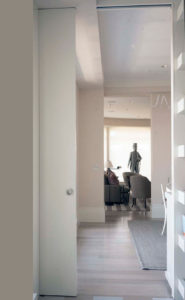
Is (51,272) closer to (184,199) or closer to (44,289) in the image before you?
(44,289)

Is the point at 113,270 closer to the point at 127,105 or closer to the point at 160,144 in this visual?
the point at 160,144

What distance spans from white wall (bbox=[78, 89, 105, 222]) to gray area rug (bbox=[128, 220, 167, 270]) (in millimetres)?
851

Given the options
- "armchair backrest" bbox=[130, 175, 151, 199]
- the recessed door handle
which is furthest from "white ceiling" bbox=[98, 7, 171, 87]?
"armchair backrest" bbox=[130, 175, 151, 199]

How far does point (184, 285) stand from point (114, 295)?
0.71 meters

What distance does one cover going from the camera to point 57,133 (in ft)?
7.75

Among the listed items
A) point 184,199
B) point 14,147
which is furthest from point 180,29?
point 14,147

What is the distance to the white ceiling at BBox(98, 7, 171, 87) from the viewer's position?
2.66 meters

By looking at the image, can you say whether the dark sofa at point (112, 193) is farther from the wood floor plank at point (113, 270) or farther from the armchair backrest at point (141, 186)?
the wood floor plank at point (113, 270)

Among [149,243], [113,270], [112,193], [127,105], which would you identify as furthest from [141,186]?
[113,270]

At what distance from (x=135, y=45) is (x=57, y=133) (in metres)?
1.93

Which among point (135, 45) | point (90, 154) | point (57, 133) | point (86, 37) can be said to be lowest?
point (90, 154)

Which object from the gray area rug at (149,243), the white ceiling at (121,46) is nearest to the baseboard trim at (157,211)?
the gray area rug at (149,243)

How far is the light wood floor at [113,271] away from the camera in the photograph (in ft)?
7.80

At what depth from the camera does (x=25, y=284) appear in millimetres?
162
